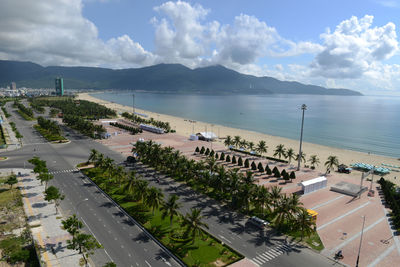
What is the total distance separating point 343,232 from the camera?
135 feet

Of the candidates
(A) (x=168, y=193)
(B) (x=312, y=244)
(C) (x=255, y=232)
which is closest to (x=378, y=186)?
(B) (x=312, y=244)

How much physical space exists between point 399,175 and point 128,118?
147297 millimetres

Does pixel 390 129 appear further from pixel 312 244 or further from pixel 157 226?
pixel 157 226

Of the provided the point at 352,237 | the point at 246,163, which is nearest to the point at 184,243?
the point at 352,237

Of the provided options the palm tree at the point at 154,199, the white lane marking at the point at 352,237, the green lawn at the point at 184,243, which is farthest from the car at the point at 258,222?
the palm tree at the point at 154,199

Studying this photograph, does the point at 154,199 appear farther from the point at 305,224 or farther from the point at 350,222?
the point at 350,222

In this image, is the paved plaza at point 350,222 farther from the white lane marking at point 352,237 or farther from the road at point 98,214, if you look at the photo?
the road at point 98,214

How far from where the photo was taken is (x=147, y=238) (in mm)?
38031

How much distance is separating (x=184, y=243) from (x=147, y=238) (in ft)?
19.6

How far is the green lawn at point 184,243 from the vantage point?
109 ft

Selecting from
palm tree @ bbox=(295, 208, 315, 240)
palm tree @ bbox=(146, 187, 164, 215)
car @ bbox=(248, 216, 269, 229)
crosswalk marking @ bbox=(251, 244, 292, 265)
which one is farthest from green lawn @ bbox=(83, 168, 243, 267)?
palm tree @ bbox=(295, 208, 315, 240)

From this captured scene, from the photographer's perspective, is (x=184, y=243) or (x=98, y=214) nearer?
(x=184, y=243)

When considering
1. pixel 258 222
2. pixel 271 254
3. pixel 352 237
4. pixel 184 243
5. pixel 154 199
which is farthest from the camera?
pixel 154 199

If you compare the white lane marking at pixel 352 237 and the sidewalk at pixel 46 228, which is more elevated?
the white lane marking at pixel 352 237
